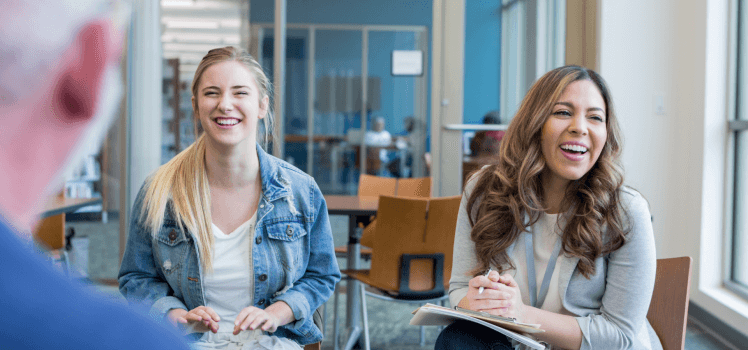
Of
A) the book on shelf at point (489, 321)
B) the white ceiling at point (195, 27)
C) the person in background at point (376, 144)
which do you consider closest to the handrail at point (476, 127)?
the white ceiling at point (195, 27)

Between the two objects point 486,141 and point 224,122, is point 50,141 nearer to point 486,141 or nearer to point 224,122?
point 224,122

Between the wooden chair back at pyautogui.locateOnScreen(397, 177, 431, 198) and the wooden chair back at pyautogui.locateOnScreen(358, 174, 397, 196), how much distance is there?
9 cm

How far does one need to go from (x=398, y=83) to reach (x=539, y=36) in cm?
168

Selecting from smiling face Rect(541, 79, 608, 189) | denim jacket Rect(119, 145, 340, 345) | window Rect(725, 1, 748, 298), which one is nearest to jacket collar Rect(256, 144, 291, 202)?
denim jacket Rect(119, 145, 340, 345)

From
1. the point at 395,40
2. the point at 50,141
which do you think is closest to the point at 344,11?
the point at 395,40

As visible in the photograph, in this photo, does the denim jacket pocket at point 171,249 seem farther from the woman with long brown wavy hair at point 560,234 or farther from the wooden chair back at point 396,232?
the wooden chair back at point 396,232

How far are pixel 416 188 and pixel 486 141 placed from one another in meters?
1.07

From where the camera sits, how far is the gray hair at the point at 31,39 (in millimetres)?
245

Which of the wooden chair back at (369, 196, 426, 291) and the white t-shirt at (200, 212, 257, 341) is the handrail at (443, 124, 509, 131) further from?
the white t-shirt at (200, 212, 257, 341)

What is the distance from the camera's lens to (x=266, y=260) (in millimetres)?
1548

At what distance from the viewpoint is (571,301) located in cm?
152

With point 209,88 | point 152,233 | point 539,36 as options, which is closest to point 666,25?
point 539,36

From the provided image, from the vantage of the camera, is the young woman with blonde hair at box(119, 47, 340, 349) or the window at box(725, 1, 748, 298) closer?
the young woman with blonde hair at box(119, 47, 340, 349)

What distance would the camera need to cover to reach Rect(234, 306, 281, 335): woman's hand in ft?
4.60
